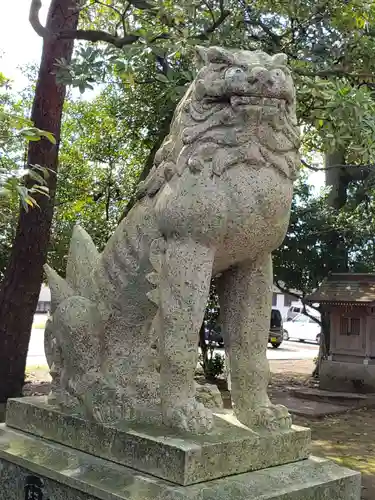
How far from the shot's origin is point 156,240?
9.98ft

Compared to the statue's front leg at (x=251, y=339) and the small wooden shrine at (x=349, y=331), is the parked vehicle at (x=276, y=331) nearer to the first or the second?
the small wooden shrine at (x=349, y=331)

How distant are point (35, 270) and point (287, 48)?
4251 mm

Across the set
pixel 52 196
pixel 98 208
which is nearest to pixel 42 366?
pixel 98 208

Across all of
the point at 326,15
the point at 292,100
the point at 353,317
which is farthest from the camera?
the point at 353,317

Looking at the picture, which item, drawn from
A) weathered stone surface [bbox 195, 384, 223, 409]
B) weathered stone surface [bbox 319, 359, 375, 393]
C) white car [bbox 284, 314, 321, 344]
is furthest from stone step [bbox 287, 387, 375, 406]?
white car [bbox 284, 314, 321, 344]

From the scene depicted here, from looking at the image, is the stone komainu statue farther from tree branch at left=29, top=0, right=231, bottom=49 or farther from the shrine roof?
the shrine roof

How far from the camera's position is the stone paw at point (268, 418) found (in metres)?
3.00

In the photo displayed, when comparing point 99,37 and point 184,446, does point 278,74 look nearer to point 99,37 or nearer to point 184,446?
point 184,446

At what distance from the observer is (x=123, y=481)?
2727 mm

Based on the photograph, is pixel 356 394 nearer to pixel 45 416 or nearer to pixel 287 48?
pixel 287 48

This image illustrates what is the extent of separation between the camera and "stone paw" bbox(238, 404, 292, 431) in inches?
118

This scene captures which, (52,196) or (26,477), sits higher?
(52,196)

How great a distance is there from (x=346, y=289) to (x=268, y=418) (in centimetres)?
1082

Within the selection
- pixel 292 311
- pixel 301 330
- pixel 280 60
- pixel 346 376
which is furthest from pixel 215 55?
pixel 292 311
